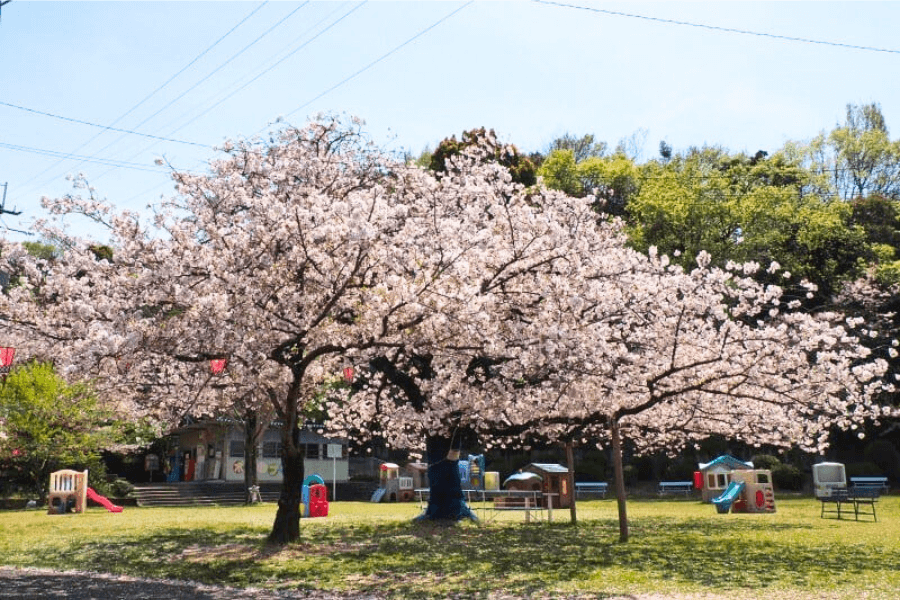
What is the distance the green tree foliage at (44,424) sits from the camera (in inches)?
1215

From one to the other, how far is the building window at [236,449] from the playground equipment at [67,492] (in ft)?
58.8

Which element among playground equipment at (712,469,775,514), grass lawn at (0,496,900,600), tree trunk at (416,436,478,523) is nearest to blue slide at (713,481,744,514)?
playground equipment at (712,469,775,514)

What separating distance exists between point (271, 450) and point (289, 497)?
34786 millimetres

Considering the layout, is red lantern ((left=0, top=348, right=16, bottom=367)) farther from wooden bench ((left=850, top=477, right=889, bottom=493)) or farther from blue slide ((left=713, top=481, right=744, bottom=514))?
wooden bench ((left=850, top=477, right=889, bottom=493))

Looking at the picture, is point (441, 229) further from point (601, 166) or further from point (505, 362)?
point (601, 166)

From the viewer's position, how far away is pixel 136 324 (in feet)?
44.7

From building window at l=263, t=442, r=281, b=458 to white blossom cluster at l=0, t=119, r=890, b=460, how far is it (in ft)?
102

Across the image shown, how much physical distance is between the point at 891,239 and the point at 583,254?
39.8 meters

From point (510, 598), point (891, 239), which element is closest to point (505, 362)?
point (510, 598)

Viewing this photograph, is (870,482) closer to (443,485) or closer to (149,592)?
(443,485)

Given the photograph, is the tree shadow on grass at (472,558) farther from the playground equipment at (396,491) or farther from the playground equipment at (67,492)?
the playground equipment at (396,491)

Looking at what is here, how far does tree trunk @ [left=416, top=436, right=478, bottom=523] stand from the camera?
20.5 meters

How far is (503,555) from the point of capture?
14367 mm

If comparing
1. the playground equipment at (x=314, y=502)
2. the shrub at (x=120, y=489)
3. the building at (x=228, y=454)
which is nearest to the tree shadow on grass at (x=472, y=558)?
the playground equipment at (x=314, y=502)
